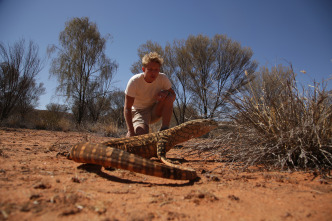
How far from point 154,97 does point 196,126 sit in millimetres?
1707

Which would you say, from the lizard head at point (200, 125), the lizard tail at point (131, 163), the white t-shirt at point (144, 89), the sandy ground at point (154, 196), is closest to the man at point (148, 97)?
the white t-shirt at point (144, 89)

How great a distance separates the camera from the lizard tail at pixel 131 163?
81.7 inches

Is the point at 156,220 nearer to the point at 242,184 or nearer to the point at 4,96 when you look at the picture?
the point at 242,184

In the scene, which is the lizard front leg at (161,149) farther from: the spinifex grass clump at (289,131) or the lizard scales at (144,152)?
the spinifex grass clump at (289,131)

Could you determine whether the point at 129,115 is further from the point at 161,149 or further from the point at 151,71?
the point at 161,149

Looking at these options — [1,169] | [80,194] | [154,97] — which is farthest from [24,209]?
[154,97]

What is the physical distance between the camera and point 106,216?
4.10 feet

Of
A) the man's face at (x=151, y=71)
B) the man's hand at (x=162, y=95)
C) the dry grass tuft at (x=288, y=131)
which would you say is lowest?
the dry grass tuft at (x=288, y=131)

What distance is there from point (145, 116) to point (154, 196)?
11.2 ft

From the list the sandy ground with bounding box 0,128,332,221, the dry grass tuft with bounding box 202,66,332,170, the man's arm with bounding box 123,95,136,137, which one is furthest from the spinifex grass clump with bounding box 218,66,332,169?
the man's arm with bounding box 123,95,136,137

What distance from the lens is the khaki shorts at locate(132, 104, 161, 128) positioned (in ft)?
16.1

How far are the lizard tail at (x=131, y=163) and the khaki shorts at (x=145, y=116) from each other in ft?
8.27

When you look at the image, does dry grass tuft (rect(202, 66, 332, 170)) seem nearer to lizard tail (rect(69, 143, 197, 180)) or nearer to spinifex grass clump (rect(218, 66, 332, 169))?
spinifex grass clump (rect(218, 66, 332, 169))

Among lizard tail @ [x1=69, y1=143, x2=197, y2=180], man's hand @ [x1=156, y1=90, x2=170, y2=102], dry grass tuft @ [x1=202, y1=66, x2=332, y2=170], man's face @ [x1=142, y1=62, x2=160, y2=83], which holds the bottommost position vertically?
lizard tail @ [x1=69, y1=143, x2=197, y2=180]
